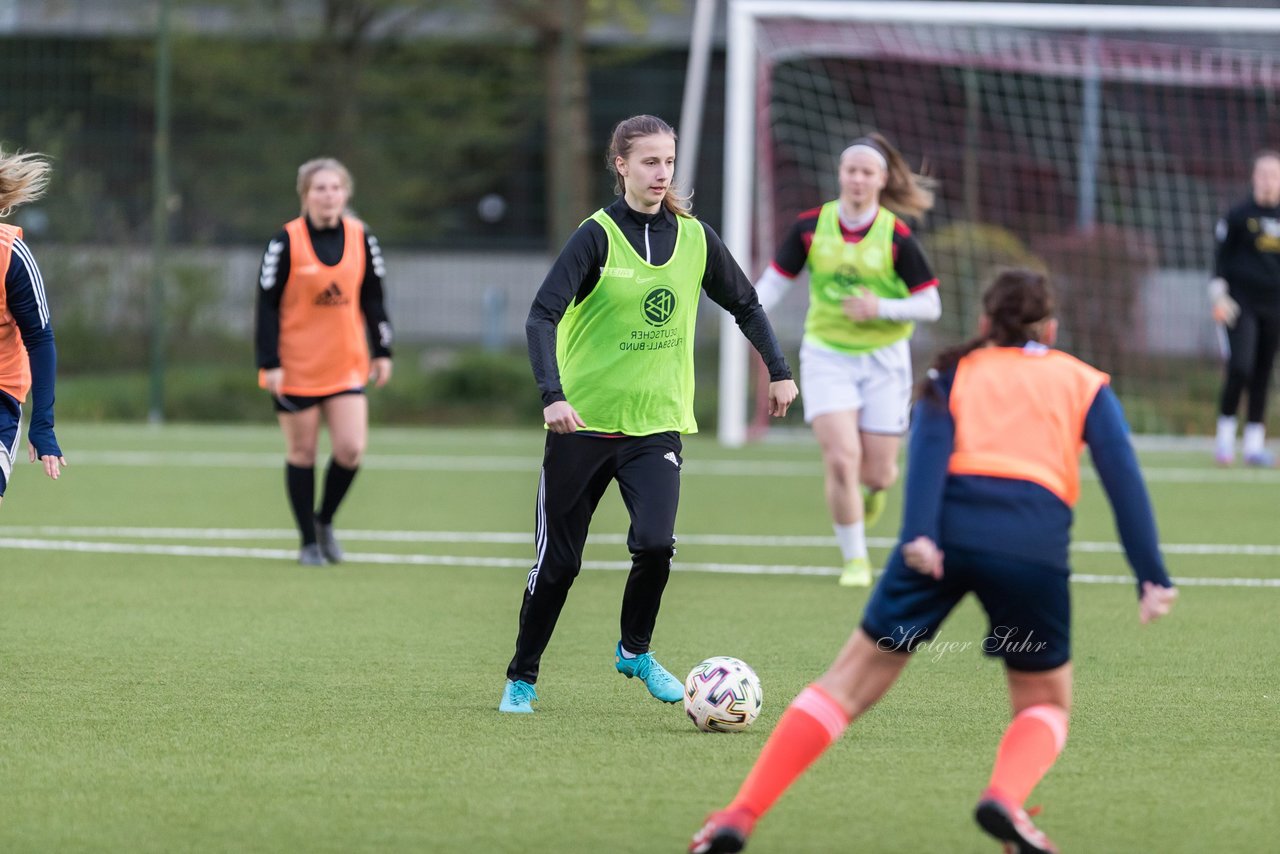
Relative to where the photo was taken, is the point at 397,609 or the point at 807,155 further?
the point at 807,155

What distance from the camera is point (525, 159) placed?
21672 millimetres

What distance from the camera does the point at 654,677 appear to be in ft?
18.6

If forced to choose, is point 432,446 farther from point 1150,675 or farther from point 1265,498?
point 1150,675

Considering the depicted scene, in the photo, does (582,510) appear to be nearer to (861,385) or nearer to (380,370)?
(861,385)

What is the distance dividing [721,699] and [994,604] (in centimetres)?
153

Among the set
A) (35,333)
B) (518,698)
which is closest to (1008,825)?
(518,698)

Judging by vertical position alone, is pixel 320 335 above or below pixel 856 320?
below

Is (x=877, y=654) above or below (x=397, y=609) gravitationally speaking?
above

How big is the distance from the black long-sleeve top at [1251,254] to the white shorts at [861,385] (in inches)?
218

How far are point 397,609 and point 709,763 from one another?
3034 mm

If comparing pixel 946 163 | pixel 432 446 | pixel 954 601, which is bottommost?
pixel 432 446

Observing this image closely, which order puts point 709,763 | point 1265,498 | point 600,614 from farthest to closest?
point 1265,498 → point 600,614 → point 709,763

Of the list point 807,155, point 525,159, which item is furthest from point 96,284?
point 807,155

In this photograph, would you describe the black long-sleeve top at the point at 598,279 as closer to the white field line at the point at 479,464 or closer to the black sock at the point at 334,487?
the black sock at the point at 334,487
